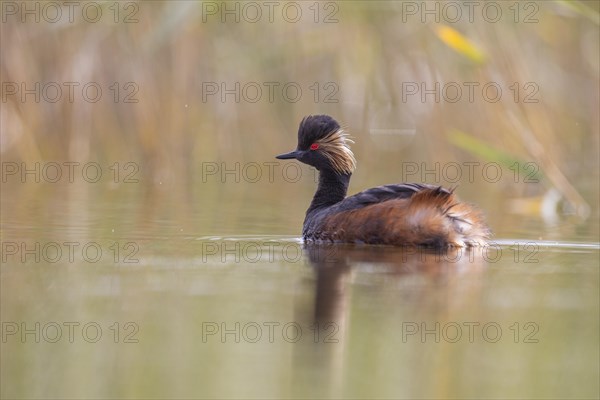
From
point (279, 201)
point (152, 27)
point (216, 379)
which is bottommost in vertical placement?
point (216, 379)

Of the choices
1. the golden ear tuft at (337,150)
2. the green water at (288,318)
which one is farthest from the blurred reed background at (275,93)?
the green water at (288,318)

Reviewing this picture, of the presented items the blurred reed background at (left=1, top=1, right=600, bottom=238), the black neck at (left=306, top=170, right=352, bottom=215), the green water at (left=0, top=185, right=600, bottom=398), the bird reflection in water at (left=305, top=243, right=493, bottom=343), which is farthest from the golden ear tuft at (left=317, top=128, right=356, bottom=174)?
the bird reflection in water at (left=305, top=243, right=493, bottom=343)

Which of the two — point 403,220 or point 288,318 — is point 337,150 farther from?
point 288,318

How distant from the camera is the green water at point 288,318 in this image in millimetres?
4184

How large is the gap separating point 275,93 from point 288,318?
8.67 metres

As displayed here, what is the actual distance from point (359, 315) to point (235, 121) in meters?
8.44

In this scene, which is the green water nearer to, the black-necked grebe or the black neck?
the black-necked grebe

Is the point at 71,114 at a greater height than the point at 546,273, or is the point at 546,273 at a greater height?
the point at 71,114

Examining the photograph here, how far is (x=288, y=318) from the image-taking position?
16.8 feet

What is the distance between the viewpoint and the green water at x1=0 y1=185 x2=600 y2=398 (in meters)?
4.18

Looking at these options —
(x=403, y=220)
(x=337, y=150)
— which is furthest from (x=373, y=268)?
(x=337, y=150)

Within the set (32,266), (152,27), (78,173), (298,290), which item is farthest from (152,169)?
(298,290)

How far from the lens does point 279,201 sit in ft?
35.4

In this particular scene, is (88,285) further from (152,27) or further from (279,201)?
(152,27)
